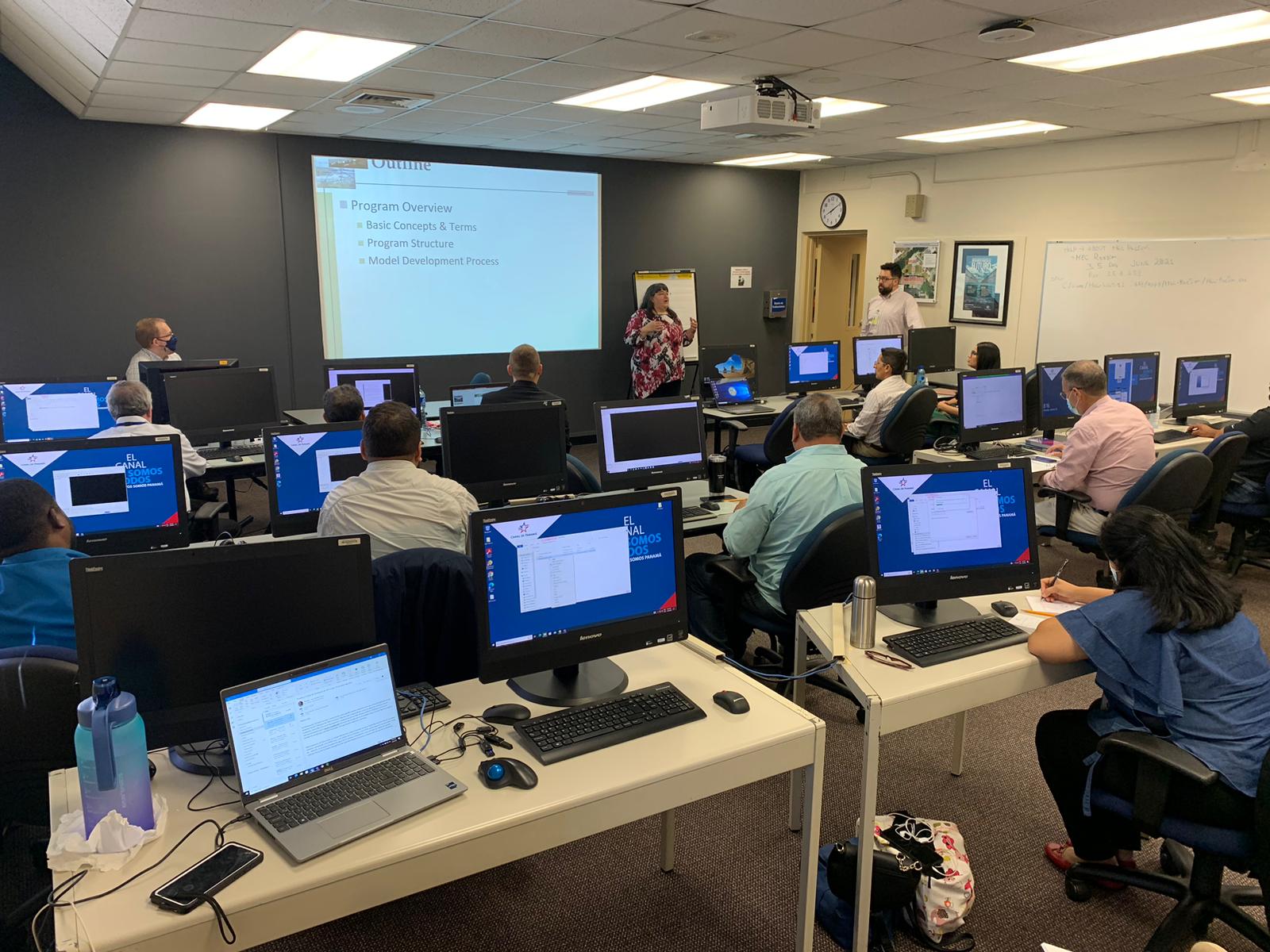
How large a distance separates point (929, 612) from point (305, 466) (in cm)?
239

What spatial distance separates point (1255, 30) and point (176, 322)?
7.05 meters

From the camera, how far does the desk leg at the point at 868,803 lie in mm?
2113

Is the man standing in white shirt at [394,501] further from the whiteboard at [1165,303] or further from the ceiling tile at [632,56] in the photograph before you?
the whiteboard at [1165,303]

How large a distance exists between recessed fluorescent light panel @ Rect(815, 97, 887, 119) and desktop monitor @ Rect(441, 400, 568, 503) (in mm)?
2956

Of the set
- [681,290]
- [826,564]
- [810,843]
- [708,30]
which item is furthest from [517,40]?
[681,290]

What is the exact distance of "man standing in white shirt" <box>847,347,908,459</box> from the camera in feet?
19.9

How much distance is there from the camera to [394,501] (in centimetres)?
280

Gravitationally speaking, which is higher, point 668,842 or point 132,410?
point 132,410

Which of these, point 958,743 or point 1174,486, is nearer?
point 958,743

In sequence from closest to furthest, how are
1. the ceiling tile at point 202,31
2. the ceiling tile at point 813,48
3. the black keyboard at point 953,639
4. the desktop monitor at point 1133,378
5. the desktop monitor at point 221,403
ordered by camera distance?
the black keyboard at point 953,639 < the ceiling tile at point 202,31 < the ceiling tile at point 813,48 < the desktop monitor at point 221,403 < the desktop monitor at point 1133,378

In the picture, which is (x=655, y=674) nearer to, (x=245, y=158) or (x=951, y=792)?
(x=951, y=792)

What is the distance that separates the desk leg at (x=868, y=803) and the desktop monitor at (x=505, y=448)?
7.19 feet

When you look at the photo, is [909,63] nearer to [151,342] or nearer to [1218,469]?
[1218,469]

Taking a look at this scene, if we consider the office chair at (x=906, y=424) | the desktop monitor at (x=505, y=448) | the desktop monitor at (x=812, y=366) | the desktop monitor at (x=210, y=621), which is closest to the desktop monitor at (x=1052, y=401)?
the office chair at (x=906, y=424)
